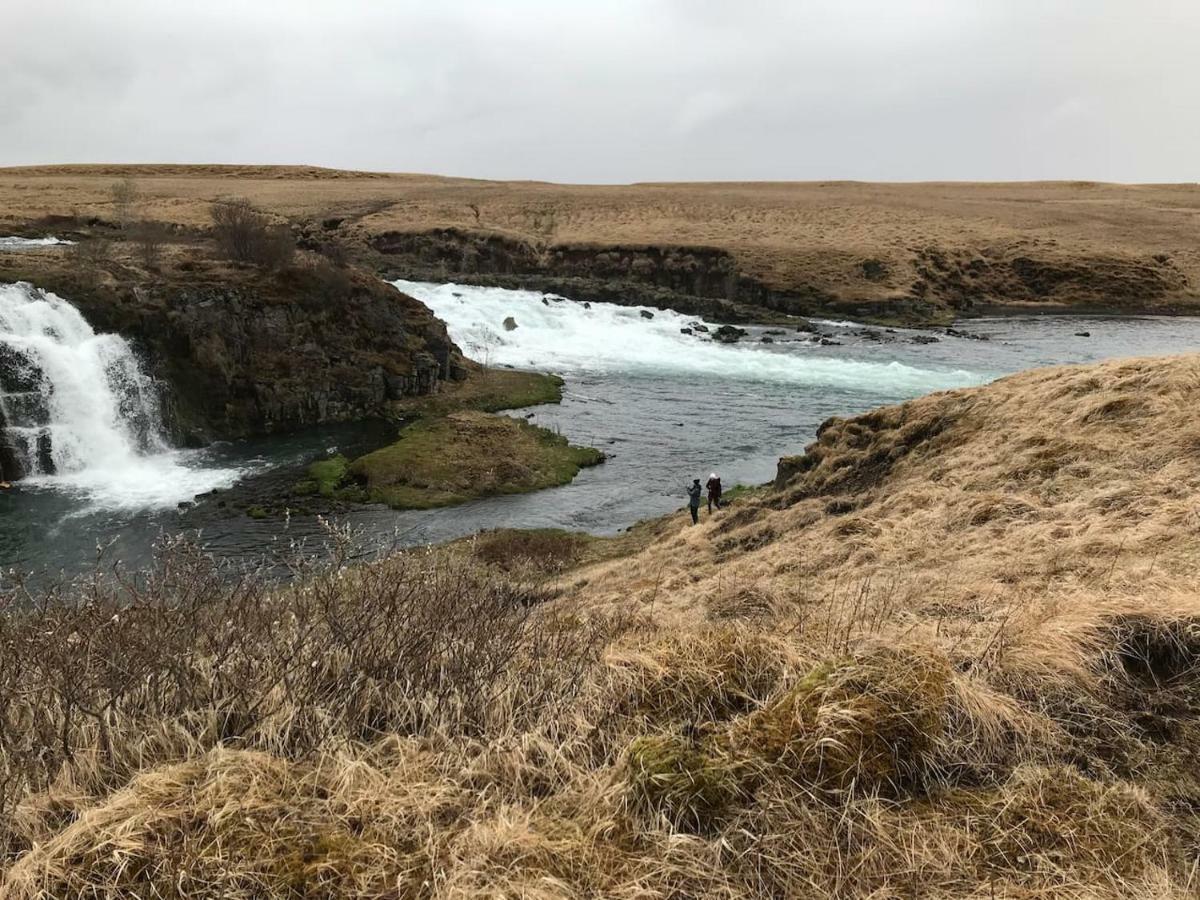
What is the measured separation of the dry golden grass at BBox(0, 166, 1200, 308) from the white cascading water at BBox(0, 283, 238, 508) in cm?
3076

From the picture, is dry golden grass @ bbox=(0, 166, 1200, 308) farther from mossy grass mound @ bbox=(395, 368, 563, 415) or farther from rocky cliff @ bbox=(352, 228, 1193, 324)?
mossy grass mound @ bbox=(395, 368, 563, 415)

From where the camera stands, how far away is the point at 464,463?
24.0 meters

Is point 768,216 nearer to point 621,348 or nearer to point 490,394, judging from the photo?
point 621,348

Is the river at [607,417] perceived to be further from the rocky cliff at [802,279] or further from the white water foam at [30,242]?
the white water foam at [30,242]

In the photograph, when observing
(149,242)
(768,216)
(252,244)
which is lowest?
(252,244)

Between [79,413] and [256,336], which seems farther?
[256,336]

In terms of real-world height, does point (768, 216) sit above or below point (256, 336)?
above

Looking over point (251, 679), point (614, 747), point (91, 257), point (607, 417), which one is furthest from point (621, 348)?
point (614, 747)

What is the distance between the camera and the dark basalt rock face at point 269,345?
87.4 feet

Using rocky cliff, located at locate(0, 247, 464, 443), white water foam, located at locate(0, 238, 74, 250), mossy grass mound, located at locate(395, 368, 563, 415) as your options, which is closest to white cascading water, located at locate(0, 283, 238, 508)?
rocky cliff, located at locate(0, 247, 464, 443)

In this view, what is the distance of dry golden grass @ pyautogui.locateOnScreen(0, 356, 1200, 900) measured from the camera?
2.96 meters

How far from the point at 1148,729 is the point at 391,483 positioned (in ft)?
68.0

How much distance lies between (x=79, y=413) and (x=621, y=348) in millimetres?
27836

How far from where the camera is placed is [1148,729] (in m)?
3.78
